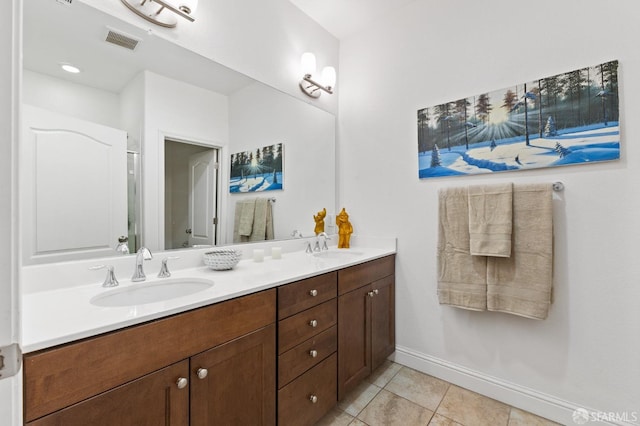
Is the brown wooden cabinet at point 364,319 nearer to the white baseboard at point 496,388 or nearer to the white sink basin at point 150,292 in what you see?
the white baseboard at point 496,388

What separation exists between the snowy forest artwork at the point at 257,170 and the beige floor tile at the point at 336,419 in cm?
135

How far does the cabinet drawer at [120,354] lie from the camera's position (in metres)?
0.66

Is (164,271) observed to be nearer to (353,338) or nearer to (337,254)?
(353,338)

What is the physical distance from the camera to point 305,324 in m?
1.32

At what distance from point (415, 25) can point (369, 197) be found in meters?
1.26

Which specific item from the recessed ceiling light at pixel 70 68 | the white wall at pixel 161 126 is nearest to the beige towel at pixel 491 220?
the white wall at pixel 161 126

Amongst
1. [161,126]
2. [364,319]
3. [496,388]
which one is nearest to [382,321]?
[364,319]

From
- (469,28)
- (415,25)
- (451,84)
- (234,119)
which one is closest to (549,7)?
(469,28)

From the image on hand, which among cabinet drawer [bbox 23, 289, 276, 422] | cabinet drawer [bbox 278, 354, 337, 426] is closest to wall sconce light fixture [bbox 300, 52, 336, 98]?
cabinet drawer [bbox 23, 289, 276, 422]

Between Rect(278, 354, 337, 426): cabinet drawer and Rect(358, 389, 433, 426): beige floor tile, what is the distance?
243 mm

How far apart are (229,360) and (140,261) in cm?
57

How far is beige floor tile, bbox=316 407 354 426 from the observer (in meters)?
1.50

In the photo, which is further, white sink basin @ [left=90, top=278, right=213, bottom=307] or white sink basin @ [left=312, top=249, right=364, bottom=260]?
white sink basin @ [left=312, top=249, right=364, bottom=260]

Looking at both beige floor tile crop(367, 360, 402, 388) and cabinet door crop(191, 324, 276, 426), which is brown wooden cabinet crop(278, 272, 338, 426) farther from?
beige floor tile crop(367, 360, 402, 388)
